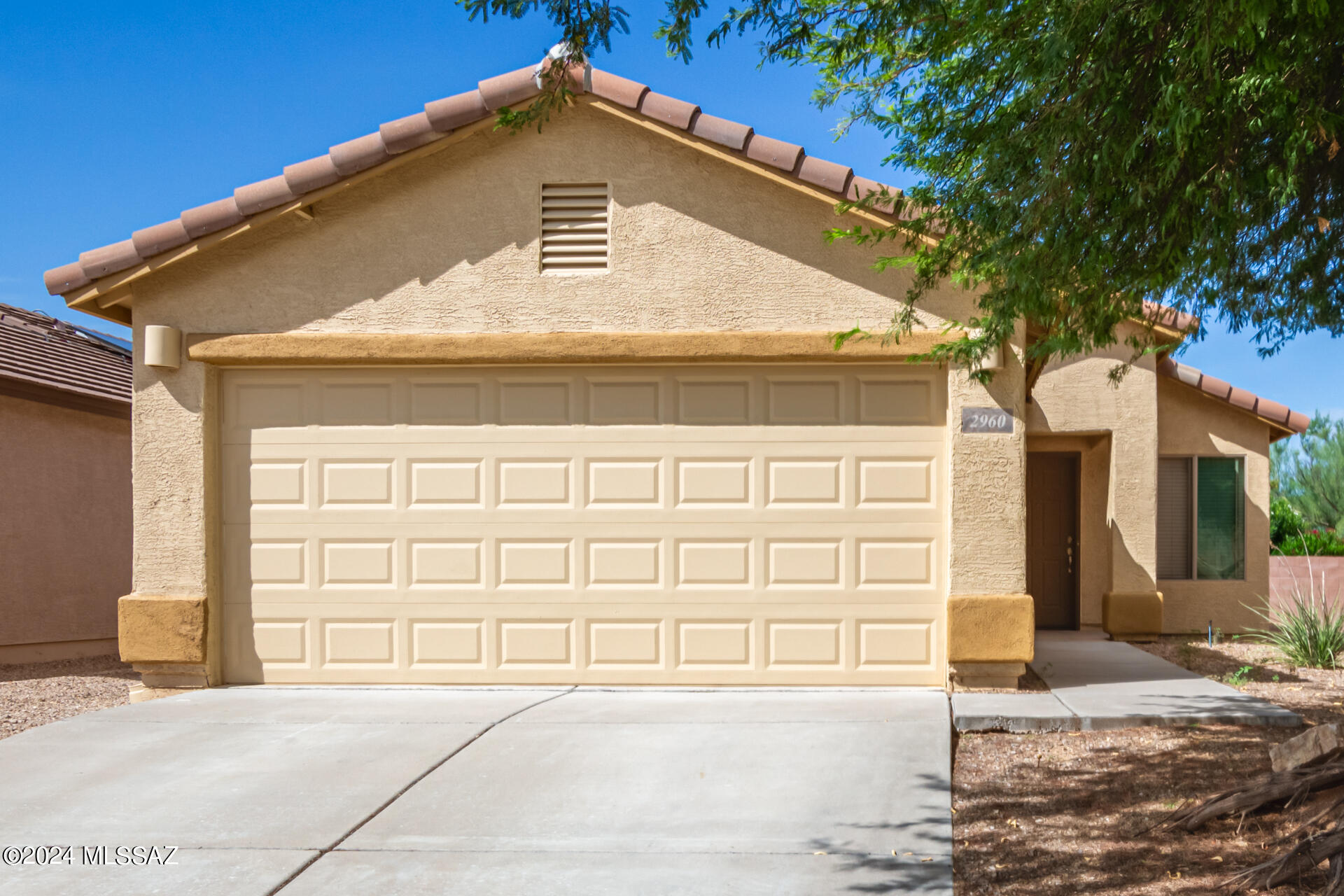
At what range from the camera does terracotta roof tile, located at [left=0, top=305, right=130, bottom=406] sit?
39.3 ft

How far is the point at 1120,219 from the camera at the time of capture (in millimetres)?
5395

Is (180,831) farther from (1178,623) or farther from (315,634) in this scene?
(1178,623)

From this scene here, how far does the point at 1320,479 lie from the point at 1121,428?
8658 mm

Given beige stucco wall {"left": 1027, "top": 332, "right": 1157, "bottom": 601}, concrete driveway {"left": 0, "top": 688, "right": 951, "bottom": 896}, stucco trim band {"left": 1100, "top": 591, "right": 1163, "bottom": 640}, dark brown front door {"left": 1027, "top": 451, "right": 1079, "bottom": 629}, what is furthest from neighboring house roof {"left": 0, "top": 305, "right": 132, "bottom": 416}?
stucco trim band {"left": 1100, "top": 591, "right": 1163, "bottom": 640}

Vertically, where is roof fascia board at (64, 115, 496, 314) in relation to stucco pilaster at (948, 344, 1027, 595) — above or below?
above

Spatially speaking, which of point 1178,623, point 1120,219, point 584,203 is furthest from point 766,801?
point 1178,623

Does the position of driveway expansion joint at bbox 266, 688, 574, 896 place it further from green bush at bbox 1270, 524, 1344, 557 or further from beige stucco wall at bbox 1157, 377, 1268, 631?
green bush at bbox 1270, 524, 1344, 557

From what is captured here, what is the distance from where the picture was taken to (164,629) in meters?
8.23

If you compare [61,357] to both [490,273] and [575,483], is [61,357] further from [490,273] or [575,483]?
[575,483]

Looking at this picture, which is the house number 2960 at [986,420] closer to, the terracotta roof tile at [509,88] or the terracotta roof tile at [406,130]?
the terracotta roof tile at [509,88]

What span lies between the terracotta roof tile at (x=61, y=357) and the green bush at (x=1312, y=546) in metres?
15.8

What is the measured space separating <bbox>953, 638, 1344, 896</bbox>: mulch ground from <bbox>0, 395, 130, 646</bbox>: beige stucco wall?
9.95 meters

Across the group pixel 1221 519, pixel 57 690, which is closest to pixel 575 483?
pixel 57 690

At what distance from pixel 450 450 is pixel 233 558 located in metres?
1.92
